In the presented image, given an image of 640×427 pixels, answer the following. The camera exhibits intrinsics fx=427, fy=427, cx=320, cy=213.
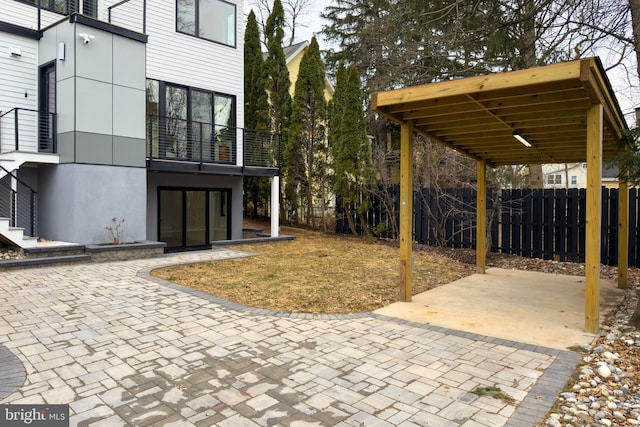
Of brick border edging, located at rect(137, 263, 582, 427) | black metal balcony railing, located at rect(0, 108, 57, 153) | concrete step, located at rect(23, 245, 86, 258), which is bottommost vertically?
brick border edging, located at rect(137, 263, 582, 427)

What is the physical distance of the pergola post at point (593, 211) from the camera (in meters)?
4.81

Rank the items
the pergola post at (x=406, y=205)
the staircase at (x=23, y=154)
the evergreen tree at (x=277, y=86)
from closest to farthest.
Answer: the pergola post at (x=406, y=205) < the staircase at (x=23, y=154) < the evergreen tree at (x=277, y=86)

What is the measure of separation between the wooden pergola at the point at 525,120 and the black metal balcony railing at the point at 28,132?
822 cm

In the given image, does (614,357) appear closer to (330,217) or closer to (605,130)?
(605,130)

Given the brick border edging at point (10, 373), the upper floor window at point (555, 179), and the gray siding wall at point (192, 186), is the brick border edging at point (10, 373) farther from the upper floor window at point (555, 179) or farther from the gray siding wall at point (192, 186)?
the upper floor window at point (555, 179)

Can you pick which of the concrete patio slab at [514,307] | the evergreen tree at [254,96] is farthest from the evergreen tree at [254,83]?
the concrete patio slab at [514,307]

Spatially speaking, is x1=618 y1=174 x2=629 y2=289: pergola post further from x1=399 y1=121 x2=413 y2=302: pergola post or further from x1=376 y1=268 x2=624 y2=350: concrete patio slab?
x1=399 y1=121 x2=413 y2=302: pergola post

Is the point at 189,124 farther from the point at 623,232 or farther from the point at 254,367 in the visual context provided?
the point at 623,232

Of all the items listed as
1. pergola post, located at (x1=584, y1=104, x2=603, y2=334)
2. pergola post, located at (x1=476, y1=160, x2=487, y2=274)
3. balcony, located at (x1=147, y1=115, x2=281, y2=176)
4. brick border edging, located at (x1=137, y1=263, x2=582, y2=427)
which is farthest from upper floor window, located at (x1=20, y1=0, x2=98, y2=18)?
pergola post, located at (x1=584, y1=104, x2=603, y2=334)

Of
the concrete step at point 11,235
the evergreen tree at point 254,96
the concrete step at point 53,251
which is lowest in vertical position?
the concrete step at point 53,251

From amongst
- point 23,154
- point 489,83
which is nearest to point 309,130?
point 23,154

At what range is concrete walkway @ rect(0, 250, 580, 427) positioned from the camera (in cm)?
304

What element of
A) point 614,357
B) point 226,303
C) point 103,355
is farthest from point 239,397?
point 614,357

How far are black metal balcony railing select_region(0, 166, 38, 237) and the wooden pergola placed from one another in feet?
26.8
